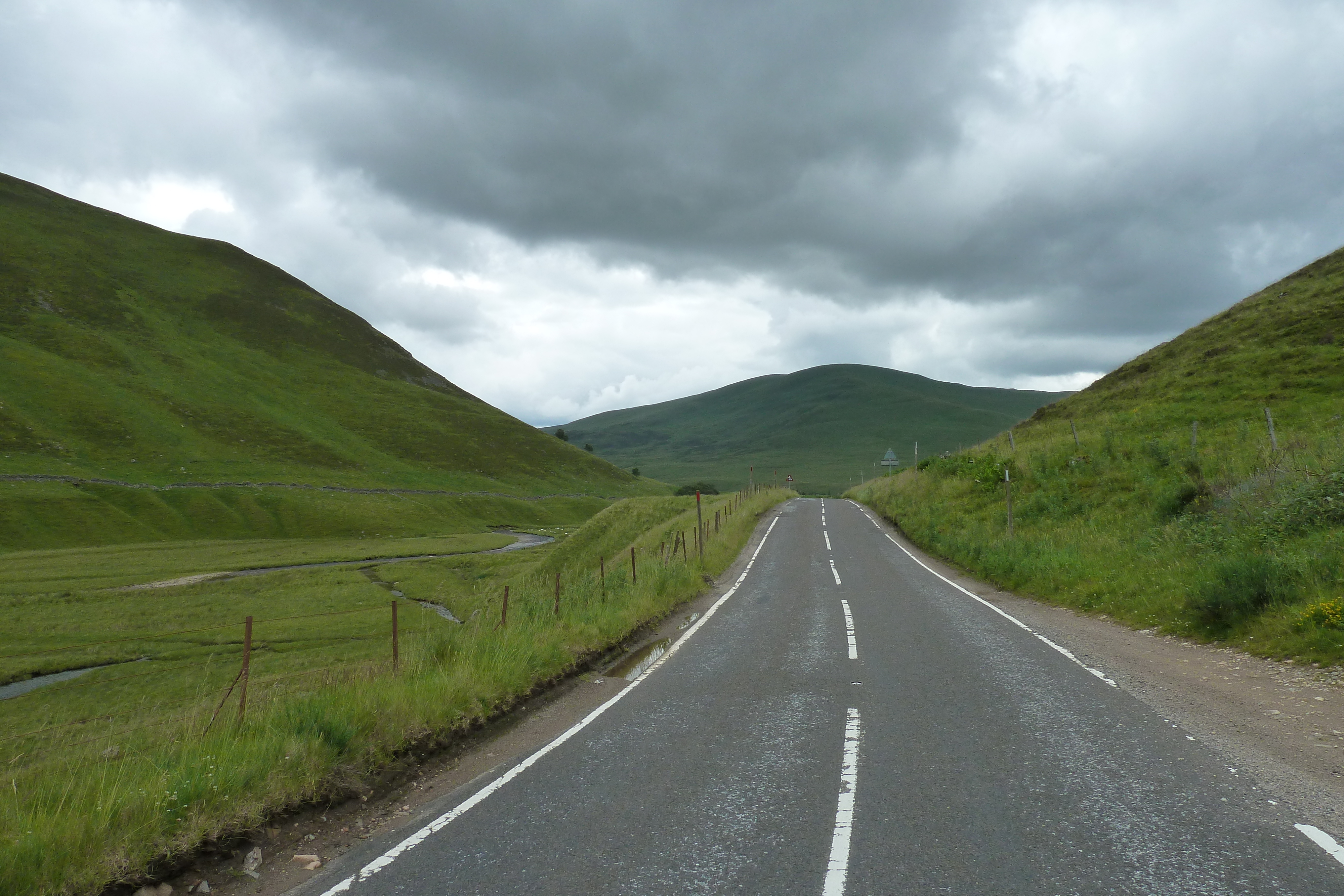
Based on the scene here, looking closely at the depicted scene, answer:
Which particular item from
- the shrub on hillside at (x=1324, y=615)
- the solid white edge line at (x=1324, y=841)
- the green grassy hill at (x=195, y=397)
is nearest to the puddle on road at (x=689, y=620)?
the shrub on hillside at (x=1324, y=615)

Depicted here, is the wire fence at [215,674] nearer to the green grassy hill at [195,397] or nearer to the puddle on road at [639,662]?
the puddle on road at [639,662]

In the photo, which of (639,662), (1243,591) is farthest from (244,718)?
(1243,591)

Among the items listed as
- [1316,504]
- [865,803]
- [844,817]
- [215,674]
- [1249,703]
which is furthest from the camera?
[215,674]

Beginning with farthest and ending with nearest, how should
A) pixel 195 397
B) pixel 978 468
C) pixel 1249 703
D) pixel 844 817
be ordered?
1. pixel 195 397
2. pixel 978 468
3. pixel 1249 703
4. pixel 844 817

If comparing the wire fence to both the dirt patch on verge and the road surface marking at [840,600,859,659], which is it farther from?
the dirt patch on verge

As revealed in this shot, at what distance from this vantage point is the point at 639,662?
1208cm

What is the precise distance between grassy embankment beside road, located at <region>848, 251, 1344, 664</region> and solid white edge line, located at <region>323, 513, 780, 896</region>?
9.15m

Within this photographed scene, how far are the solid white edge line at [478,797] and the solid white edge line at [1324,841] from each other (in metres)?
6.13

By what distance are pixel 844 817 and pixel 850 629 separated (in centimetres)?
860

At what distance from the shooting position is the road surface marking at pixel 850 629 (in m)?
11.7

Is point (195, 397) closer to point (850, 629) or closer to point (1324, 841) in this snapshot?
point (850, 629)

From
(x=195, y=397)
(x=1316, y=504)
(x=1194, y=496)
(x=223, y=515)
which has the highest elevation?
(x=195, y=397)

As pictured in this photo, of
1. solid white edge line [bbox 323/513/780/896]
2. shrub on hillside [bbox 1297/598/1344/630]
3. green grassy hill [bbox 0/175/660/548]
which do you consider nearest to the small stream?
solid white edge line [bbox 323/513/780/896]

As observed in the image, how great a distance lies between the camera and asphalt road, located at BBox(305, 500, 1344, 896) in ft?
15.3
